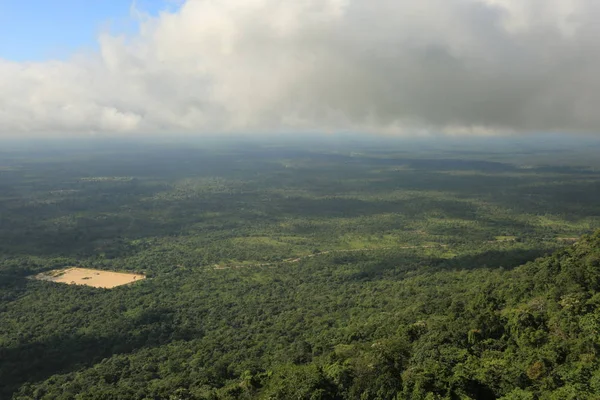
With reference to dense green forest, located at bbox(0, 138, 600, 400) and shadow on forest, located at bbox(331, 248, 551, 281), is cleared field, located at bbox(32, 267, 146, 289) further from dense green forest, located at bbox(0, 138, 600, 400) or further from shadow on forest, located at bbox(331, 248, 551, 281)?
shadow on forest, located at bbox(331, 248, 551, 281)

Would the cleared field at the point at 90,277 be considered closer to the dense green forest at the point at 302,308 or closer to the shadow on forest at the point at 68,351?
the dense green forest at the point at 302,308

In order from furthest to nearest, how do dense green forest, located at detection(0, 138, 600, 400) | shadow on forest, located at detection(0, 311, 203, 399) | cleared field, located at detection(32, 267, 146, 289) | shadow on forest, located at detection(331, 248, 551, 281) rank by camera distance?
cleared field, located at detection(32, 267, 146, 289) → shadow on forest, located at detection(331, 248, 551, 281) → shadow on forest, located at detection(0, 311, 203, 399) → dense green forest, located at detection(0, 138, 600, 400)

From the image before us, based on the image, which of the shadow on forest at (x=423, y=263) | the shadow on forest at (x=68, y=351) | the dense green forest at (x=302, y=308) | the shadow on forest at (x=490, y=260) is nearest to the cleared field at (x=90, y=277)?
the dense green forest at (x=302, y=308)

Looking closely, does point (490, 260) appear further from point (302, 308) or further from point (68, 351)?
point (68, 351)

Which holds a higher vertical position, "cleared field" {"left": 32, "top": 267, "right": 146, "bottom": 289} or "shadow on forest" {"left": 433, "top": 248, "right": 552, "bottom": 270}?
"shadow on forest" {"left": 433, "top": 248, "right": 552, "bottom": 270}

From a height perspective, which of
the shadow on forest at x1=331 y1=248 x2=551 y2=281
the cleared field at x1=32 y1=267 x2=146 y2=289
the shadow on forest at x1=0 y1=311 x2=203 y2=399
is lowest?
the cleared field at x1=32 y1=267 x2=146 y2=289

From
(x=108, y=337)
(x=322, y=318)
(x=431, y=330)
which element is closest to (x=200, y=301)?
(x=108, y=337)

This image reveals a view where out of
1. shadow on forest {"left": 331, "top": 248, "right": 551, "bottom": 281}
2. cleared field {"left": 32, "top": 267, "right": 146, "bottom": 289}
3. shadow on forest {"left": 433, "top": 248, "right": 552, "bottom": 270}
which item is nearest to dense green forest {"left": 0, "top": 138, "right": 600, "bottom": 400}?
shadow on forest {"left": 331, "top": 248, "right": 551, "bottom": 281}

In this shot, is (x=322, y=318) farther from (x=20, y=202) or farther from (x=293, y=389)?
(x=20, y=202)
